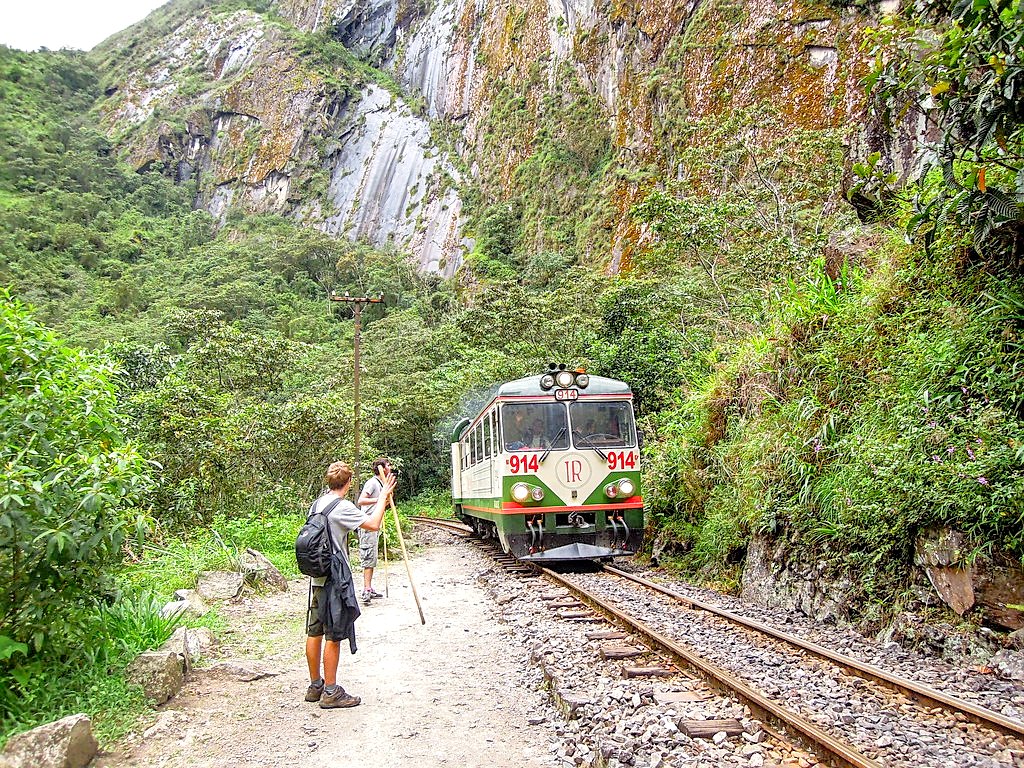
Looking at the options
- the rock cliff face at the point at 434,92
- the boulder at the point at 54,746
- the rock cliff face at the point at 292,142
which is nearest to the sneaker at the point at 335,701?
the boulder at the point at 54,746

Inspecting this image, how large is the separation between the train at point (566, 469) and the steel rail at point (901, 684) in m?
3.10

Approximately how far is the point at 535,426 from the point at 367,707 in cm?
559

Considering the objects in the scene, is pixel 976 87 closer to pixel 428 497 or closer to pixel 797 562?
pixel 797 562

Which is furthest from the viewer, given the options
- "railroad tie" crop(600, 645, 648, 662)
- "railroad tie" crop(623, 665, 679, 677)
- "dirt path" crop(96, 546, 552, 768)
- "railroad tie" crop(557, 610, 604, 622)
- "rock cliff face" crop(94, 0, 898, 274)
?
"rock cliff face" crop(94, 0, 898, 274)

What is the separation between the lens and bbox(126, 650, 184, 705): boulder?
469cm

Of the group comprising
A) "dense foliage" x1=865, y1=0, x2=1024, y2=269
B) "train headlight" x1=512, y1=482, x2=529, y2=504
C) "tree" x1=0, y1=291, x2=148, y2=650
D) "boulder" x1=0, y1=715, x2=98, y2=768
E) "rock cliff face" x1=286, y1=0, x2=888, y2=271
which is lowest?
"boulder" x1=0, y1=715, x2=98, y2=768

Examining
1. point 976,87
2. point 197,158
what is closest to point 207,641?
point 976,87

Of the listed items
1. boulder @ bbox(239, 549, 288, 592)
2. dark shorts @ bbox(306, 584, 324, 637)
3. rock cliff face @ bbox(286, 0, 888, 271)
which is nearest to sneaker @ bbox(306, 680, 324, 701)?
dark shorts @ bbox(306, 584, 324, 637)

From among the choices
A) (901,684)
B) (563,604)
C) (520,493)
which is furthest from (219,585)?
(901,684)

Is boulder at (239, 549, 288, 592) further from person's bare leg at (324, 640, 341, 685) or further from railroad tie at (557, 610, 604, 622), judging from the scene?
person's bare leg at (324, 640, 341, 685)

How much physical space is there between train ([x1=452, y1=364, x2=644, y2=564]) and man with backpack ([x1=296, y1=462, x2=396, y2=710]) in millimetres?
4855

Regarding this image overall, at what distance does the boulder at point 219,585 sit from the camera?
805cm

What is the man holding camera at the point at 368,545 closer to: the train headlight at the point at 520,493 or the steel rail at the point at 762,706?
the train headlight at the point at 520,493

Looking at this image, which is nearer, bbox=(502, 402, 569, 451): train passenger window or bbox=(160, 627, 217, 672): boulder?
bbox=(160, 627, 217, 672): boulder
